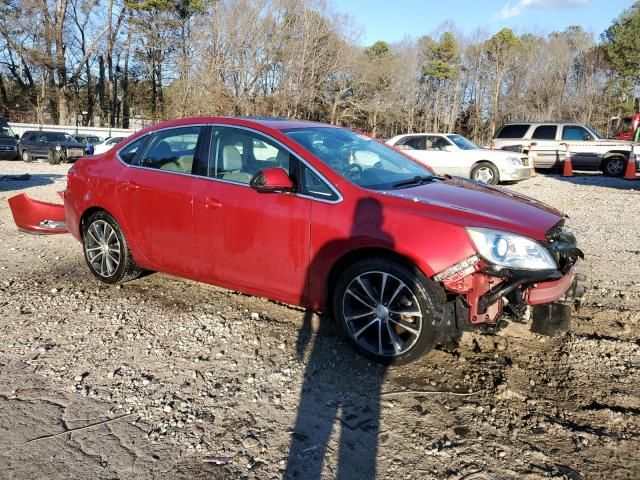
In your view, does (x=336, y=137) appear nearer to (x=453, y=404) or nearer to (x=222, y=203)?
(x=222, y=203)

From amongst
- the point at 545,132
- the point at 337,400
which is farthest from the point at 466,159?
the point at 337,400

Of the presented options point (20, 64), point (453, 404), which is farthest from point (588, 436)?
point (20, 64)

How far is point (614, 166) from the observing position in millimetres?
18328

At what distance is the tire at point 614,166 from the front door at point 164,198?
17710 mm

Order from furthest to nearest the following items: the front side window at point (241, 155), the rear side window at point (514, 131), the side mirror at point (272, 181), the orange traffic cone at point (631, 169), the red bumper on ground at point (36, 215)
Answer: the rear side window at point (514, 131)
the orange traffic cone at point (631, 169)
the red bumper on ground at point (36, 215)
the front side window at point (241, 155)
the side mirror at point (272, 181)

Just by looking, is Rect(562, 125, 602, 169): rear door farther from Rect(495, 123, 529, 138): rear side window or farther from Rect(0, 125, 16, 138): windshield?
Rect(0, 125, 16, 138): windshield

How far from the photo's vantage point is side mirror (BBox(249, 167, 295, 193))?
377 cm

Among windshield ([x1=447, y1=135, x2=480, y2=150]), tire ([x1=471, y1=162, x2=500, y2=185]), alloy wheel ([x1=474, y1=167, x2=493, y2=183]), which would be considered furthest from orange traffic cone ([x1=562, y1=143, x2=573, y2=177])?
alloy wheel ([x1=474, y1=167, x2=493, y2=183])

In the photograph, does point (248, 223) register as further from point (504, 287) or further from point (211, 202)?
point (504, 287)

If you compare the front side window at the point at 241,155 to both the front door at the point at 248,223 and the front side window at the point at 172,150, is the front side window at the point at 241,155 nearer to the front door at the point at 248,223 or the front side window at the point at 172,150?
the front door at the point at 248,223

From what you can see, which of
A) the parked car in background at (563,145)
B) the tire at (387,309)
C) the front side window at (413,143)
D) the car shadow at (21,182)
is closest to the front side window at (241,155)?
the tire at (387,309)

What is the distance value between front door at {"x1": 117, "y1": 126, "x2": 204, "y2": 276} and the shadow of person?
4.16 feet

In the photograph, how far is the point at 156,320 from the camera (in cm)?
434

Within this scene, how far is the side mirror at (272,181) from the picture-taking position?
12.4ft
